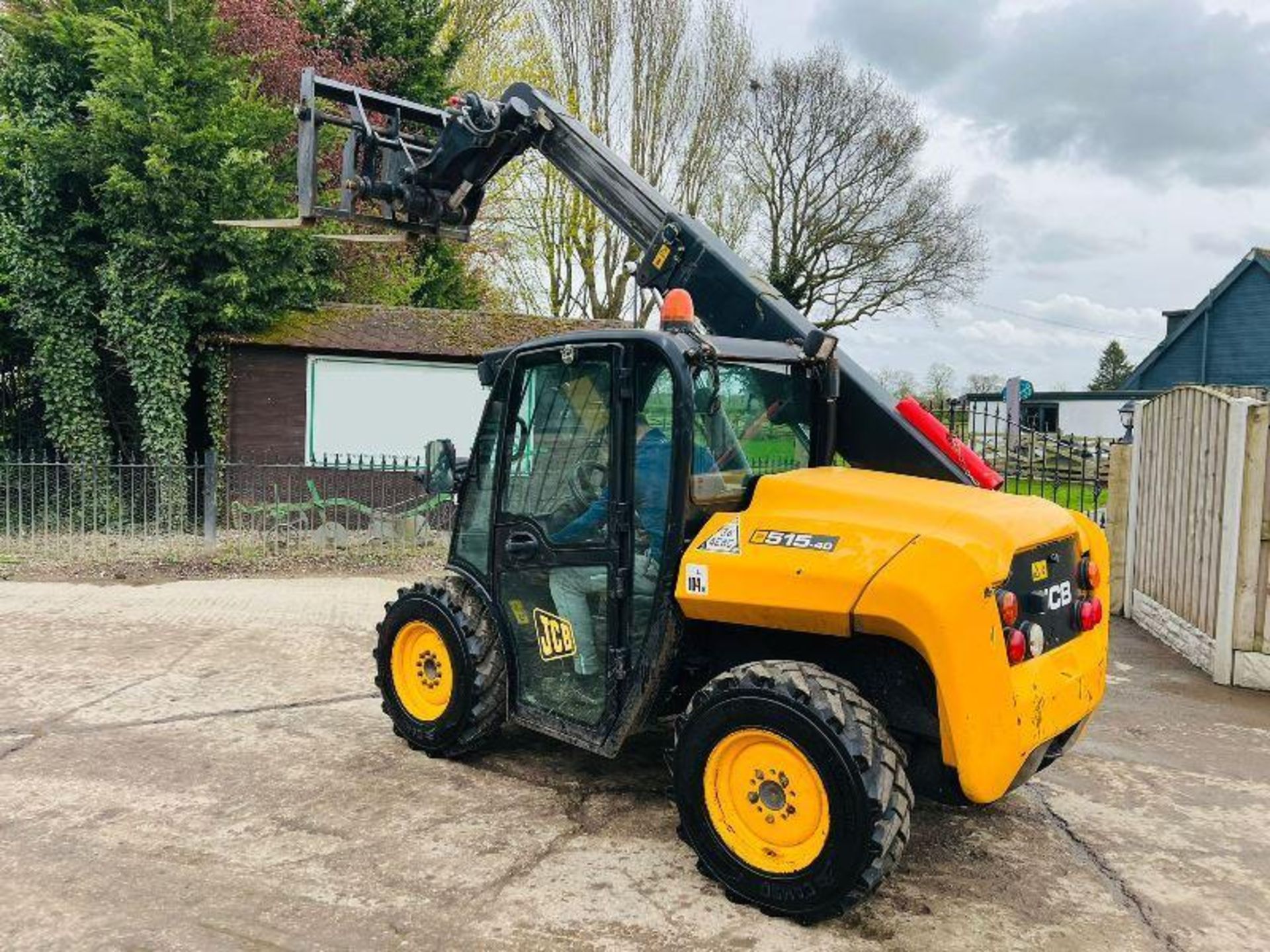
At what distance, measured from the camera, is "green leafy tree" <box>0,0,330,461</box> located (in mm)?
11195

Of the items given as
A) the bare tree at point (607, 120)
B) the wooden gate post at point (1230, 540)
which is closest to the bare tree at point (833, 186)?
the bare tree at point (607, 120)

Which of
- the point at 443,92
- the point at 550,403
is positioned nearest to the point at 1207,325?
the point at 443,92

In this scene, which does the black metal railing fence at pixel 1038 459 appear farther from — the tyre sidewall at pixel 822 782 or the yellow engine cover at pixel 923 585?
the tyre sidewall at pixel 822 782

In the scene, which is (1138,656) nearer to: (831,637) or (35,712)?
(831,637)

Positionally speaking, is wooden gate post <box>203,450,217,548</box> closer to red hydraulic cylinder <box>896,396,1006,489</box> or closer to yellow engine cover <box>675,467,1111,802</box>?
yellow engine cover <box>675,467,1111,802</box>

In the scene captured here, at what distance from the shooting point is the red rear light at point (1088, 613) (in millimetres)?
3719

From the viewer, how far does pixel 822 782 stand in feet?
10.5

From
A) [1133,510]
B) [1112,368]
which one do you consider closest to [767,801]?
[1133,510]

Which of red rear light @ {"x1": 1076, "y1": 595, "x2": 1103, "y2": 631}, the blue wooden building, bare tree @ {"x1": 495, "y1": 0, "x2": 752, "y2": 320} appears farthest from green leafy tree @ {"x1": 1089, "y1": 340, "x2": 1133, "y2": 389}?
red rear light @ {"x1": 1076, "y1": 595, "x2": 1103, "y2": 631}

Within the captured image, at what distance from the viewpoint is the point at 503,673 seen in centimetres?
453

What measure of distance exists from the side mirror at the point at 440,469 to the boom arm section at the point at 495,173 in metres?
1.32

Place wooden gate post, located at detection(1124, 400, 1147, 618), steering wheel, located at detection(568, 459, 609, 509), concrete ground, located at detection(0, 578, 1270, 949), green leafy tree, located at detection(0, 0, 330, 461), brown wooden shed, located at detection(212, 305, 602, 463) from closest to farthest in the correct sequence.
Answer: concrete ground, located at detection(0, 578, 1270, 949) → steering wheel, located at detection(568, 459, 609, 509) → wooden gate post, located at detection(1124, 400, 1147, 618) → green leafy tree, located at detection(0, 0, 330, 461) → brown wooden shed, located at detection(212, 305, 602, 463)

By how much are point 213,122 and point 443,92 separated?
23.4ft

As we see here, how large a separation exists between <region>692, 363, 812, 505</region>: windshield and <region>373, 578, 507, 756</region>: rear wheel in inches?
55.4
